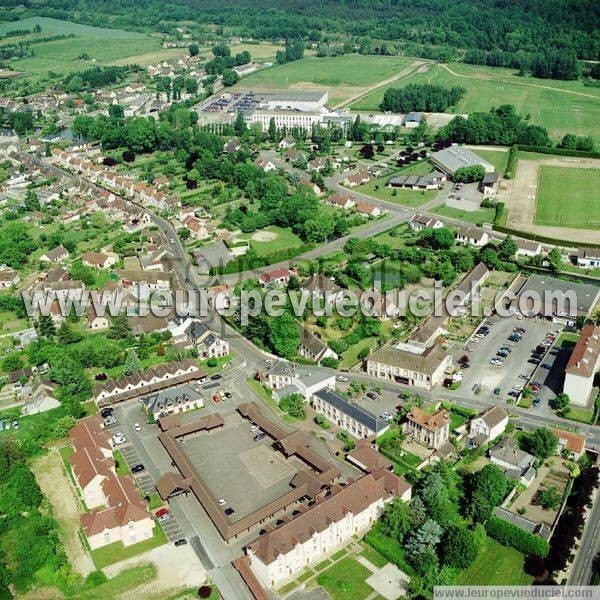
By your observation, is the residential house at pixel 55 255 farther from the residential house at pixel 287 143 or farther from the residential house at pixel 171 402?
the residential house at pixel 287 143

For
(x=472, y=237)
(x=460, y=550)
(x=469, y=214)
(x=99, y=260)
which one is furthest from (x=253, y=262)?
(x=460, y=550)

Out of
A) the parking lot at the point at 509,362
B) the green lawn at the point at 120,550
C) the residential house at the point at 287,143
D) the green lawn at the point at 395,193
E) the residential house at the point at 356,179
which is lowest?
the green lawn at the point at 120,550

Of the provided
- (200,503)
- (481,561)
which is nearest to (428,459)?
(481,561)

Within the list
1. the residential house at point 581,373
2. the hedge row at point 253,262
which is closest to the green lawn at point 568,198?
the hedge row at point 253,262

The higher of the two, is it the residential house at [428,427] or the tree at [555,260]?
the tree at [555,260]

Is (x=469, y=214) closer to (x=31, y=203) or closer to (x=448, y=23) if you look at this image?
(x=31, y=203)

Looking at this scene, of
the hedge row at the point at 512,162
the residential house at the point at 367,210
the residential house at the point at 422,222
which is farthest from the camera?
the hedge row at the point at 512,162

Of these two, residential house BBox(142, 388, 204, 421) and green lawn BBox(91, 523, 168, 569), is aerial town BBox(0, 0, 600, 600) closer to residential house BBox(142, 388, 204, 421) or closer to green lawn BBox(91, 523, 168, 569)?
green lawn BBox(91, 523, 168, 569)
